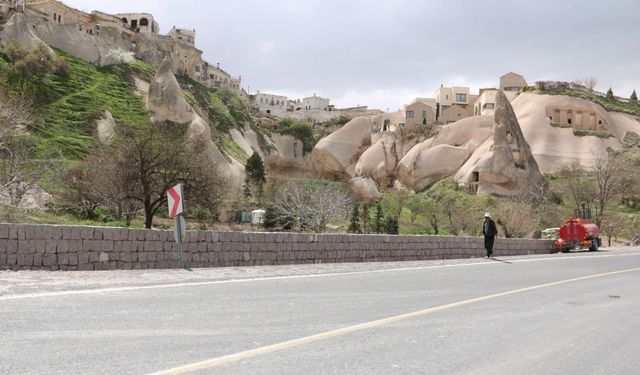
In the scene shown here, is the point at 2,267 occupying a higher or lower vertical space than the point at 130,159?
lower

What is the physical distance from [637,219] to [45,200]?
178 feet

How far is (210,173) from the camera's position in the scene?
3531 centimetres

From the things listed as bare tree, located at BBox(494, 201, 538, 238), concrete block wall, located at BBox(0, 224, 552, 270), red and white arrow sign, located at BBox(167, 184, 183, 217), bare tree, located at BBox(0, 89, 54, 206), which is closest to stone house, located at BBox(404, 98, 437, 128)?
bare tree, located at BBox(494, 201, 538, 238)

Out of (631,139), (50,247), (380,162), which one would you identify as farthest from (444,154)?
(50,247)

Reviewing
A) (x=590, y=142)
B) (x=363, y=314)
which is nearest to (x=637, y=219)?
(x=590, y=142)

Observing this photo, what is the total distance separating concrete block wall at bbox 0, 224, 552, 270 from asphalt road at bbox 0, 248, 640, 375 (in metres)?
1.02

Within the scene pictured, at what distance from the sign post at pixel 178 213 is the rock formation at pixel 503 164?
186ft

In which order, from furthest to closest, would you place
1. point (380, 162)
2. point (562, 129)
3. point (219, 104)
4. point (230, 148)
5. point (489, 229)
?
1. point (219, 104)
2. point (380, 162)
3. point (562, 129)
4. point (230, 148)
5. point (489, 229)

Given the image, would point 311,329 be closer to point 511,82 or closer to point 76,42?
point 76,42

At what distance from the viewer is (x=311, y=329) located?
22.0ft

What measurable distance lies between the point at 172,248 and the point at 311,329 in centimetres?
774

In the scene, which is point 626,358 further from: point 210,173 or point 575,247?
point 210,173

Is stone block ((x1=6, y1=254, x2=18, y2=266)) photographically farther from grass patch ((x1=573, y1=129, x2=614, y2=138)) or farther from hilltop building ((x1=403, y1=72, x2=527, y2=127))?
hilltop building ((x1=403, y1=72, x2=527, y2=127))

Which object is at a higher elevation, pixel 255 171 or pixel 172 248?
pixel 255 171
